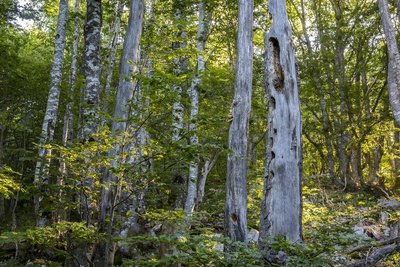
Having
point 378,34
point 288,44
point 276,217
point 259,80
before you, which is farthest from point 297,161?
point 378,34

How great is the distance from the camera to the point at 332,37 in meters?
15.4

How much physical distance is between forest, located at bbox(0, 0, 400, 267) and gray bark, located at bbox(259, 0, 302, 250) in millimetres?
16

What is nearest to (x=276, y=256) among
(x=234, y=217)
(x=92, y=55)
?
(x=234, y=217)

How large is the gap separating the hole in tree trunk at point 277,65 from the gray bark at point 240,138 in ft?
7.57

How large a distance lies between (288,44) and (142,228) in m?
7.46

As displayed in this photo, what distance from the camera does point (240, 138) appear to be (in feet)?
24.9

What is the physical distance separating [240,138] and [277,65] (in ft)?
9.65

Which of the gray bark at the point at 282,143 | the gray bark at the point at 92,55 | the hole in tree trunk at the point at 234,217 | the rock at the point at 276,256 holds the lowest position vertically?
the rock at the point at 276,256

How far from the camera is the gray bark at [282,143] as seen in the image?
4344 mm

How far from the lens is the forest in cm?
443

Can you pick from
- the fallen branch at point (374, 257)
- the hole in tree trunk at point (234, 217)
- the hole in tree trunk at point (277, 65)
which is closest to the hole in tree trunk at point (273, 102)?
the hole in tree trunk at point (277, 65)

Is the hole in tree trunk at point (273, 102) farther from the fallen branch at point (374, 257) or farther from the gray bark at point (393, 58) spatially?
the gray bark at point (393, 58)

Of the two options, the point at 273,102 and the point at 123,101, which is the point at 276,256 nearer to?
the point at 273,102

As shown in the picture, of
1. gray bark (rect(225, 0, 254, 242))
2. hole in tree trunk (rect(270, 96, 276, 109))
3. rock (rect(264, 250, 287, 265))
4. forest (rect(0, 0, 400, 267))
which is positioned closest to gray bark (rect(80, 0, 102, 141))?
forest (rect(0, 0, 400, 267))
